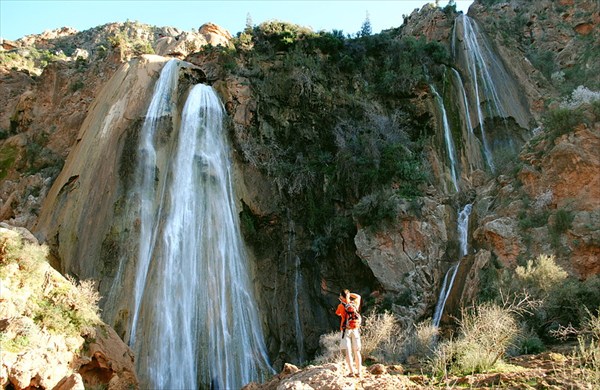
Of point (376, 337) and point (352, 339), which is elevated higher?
point (352, 339)

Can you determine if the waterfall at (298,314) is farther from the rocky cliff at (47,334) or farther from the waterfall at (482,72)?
the waterfall at (482,72)

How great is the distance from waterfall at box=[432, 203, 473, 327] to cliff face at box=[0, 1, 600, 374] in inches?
14.3

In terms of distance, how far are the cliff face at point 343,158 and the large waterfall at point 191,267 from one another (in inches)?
31.2

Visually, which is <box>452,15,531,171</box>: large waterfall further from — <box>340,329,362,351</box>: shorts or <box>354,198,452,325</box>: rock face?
<box>340,329,362,351</box>: shorts

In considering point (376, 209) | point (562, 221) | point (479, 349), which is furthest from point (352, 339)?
point (376, 209)

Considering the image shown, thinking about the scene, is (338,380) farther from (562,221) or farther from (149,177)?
(149,177)

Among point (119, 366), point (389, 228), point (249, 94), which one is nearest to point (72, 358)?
point (119, 366)

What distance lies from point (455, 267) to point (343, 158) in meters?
8.37

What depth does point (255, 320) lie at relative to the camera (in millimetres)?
21969

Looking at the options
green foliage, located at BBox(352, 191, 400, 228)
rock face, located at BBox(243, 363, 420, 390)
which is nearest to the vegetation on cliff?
green foliage, located at BBox(352, 191, 400, 228)

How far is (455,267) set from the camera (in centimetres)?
1966

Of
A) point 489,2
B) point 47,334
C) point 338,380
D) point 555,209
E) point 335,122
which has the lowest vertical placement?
point 338,380

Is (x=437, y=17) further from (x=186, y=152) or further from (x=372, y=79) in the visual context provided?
(x=186, y=152)

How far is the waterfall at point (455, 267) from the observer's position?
748 inches
